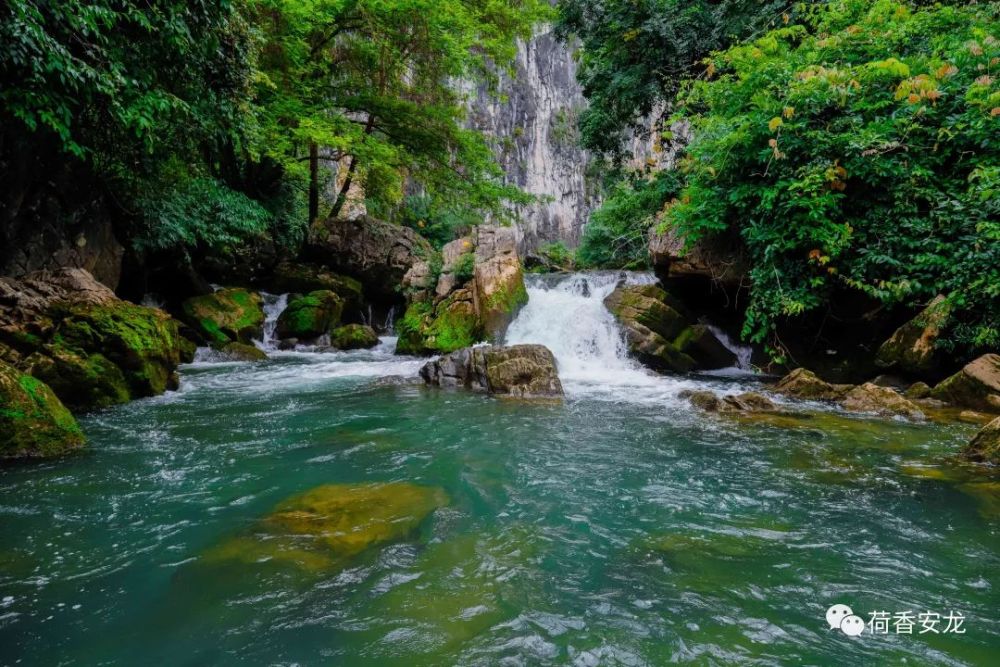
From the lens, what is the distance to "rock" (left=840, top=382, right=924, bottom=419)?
5.85 metres

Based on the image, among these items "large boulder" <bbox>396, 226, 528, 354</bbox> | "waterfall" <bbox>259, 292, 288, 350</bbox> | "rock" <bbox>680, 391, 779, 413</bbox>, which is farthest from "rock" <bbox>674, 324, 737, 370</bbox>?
"waterfall" <bbox>259, 292, 288, 350</bbox>

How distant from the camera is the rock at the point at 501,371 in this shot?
7.47m

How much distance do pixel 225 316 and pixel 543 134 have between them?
1072 inches

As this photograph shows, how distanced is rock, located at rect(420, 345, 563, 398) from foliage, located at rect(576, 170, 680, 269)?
14.6ft

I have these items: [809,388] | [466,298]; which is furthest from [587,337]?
[809,388]

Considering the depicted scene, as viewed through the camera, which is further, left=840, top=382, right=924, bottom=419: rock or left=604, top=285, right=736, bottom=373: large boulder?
left=604, top=285, right=736, bottom=373: large boulder

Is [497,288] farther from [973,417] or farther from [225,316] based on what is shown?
[973,417]

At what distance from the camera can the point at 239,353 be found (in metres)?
10.9

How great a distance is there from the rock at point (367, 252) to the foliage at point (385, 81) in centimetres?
100

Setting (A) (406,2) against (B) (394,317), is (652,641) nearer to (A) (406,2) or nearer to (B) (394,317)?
(A) (406,2)

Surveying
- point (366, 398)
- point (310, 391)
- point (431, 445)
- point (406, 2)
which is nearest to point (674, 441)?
point (431, 445)

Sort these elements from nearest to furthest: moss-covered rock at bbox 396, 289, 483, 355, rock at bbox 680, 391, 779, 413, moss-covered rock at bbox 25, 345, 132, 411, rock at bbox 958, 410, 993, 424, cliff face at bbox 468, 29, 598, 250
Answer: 1. rock at bbox 958, 410, 993, 424
2. moss-covered rock at bbox 25, 345, 132, 411
3. rock at bbox 680, 391, 779, 413
4. moss-covered rock at bbox 396, 289, 483, 355
5. cliff face at bbox 468, 29, 598, 250

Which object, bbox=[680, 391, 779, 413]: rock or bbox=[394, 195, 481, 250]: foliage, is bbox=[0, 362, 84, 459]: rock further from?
bbox=[394, 195, 481, 250]: foliage

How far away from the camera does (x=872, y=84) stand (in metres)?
7.12
